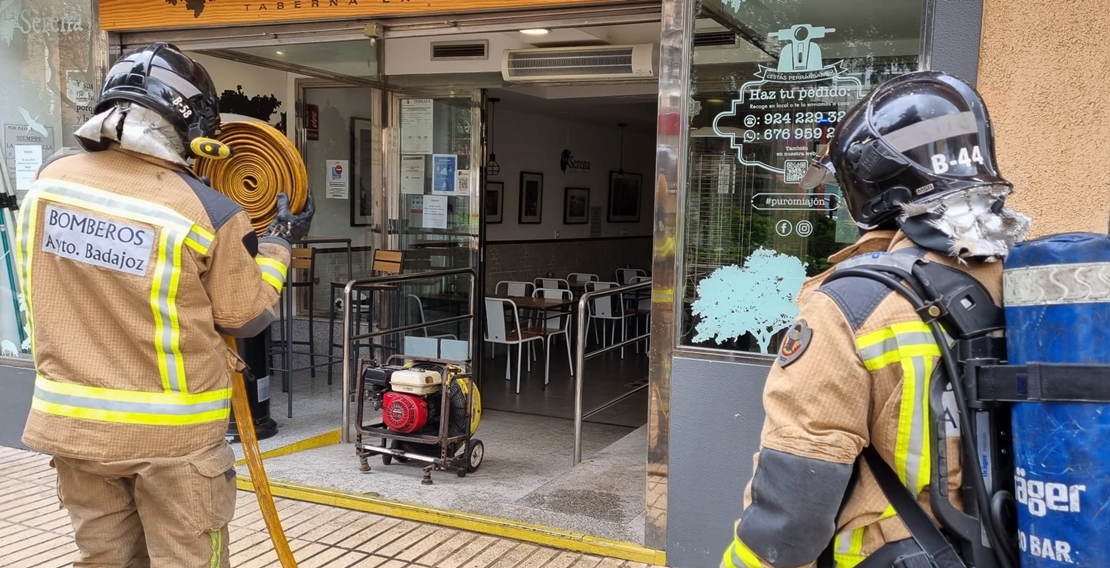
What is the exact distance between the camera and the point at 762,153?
3.56 metres

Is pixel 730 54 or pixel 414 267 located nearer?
pixel 730 54

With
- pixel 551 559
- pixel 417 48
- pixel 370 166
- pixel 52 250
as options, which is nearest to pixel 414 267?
pixel 370 166

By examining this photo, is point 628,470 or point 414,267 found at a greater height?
point 414,267

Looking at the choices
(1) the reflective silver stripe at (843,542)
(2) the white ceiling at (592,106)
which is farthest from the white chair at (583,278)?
(1) the reflective silver stripe at (843,542)

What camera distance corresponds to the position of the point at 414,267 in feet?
24.0

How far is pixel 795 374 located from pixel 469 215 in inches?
228

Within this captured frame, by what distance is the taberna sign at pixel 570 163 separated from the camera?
1158 centimetres

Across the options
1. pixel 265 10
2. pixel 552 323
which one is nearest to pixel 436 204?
pixel 552 323

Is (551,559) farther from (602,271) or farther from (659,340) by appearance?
(602,271)

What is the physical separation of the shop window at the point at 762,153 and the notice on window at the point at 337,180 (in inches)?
204

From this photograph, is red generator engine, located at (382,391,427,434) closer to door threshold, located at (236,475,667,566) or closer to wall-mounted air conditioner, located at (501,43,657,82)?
door threshold, located at (236,475,667,566)

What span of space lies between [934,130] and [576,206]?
1061 centimetres

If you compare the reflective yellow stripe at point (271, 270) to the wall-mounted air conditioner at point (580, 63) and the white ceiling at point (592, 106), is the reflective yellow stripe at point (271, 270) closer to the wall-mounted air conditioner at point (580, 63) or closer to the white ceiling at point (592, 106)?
the wall-mounted air conditioner at point (580, 63)

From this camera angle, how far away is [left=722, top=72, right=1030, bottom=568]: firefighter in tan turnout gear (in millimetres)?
1351
